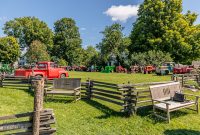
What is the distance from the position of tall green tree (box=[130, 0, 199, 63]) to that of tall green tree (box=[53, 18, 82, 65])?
26.2 metres

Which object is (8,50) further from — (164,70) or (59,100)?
(59,100)

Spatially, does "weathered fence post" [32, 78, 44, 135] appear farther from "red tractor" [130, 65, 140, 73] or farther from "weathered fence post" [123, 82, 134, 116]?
"red tractor" [130, 65, 140, 73]

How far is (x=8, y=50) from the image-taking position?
57594mm

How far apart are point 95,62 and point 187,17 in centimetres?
2112

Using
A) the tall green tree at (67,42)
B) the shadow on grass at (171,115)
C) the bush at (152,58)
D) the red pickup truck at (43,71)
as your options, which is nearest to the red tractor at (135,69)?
the bush at (152,58)

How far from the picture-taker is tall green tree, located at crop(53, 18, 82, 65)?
226ft

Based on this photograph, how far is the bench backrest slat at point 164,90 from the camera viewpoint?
950 cm

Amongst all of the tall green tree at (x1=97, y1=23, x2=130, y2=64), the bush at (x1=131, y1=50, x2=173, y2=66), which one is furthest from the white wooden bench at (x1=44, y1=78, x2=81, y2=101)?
the tall green tree at (x1=97, y1=23, x2=130, y2=64)

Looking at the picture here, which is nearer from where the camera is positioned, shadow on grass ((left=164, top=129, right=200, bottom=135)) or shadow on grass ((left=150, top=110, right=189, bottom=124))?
shadow on grass ((left=164, top=129, right=200, bottom=135))

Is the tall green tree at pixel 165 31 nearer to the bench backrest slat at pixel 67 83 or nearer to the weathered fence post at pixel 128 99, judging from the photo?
the bench backrest slat at pixel 67 83

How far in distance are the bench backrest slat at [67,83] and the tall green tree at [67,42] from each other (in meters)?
55.0

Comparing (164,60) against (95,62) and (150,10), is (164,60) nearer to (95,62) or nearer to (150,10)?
(150,10)

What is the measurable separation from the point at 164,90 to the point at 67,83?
19.0 ft

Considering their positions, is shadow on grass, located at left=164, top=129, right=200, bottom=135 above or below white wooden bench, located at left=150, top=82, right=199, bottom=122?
below
